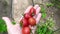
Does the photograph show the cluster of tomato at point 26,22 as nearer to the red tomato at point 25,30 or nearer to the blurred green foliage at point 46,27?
the red tomato at point 25,30

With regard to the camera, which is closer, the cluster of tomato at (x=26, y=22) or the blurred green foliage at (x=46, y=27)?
the cluster of tomato at (x=26, y=22)

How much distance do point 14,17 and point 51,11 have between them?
0.46 metres

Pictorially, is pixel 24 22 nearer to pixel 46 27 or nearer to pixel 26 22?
pixel 26 22

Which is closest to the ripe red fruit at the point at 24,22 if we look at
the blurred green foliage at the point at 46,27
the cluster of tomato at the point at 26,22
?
the cluster of tomato at the point at 26,22

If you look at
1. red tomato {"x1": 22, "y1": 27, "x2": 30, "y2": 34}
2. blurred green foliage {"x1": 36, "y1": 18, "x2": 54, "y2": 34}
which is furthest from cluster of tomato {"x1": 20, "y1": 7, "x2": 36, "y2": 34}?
blurred green foliage {"x1": 36, "y1": 18, "x2": 54, "y2": 34}

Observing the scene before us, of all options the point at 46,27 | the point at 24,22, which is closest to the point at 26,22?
the point at 24,22

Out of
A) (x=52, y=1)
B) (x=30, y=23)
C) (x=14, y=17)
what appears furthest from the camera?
(x=52, y=1)

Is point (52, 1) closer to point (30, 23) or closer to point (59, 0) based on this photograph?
point (59, 0)

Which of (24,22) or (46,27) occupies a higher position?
(24,22)

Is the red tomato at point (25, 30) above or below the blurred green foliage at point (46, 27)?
above

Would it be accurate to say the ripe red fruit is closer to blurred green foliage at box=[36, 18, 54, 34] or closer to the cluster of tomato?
the cluster of tomato

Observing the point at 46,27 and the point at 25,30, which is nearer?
the point at 25,30

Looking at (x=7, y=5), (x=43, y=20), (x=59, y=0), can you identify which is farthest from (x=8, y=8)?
(x=59, y=0)

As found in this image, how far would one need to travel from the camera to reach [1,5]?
7.85 feet
